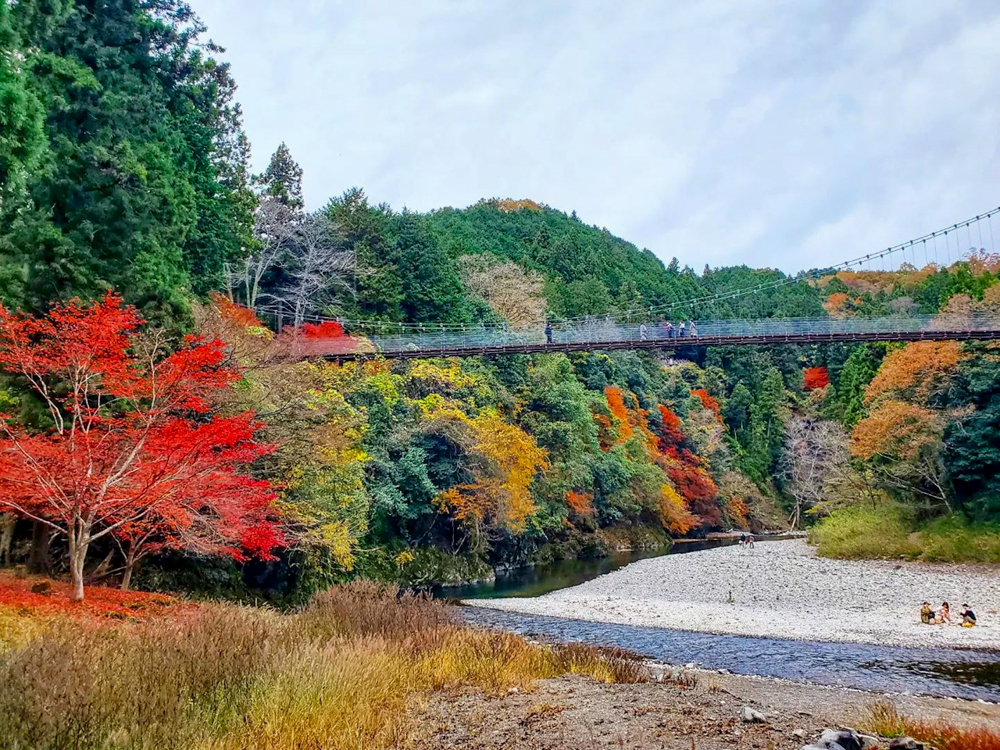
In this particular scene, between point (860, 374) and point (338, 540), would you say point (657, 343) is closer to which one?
point (338, 540)

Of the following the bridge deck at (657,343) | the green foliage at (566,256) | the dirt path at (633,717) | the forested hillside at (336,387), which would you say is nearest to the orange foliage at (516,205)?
the green foliage at (566,256)

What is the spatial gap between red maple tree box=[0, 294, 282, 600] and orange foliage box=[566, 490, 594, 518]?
2050 centimetres

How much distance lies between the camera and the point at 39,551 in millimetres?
13492

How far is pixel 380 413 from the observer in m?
23.8

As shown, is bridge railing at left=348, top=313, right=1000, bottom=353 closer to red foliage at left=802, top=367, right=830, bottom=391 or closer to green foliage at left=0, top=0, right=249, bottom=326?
green foliage at left=0, top=0, right=249, bottom=326

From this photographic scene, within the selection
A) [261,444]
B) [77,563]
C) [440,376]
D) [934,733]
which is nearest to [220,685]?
[934,733]

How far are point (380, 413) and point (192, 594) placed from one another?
9.70 meters

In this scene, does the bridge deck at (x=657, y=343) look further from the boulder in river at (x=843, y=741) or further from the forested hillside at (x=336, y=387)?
the boulder in river at (x=843, y=741)

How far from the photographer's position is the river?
9867mm

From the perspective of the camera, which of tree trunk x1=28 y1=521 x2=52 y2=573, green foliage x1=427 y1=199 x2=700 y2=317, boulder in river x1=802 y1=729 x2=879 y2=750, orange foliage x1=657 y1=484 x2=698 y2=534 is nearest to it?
boulder in river x1=802 y1=729 x2=879 y2=750

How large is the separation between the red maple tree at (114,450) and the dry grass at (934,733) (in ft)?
Answer: 32.4

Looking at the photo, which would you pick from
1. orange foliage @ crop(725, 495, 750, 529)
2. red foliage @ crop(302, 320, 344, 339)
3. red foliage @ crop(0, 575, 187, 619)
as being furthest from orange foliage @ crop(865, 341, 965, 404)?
red foliage @ crop(0, 575, 187, 619)

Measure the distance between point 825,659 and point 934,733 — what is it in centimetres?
618

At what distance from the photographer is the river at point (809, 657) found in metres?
9.87
